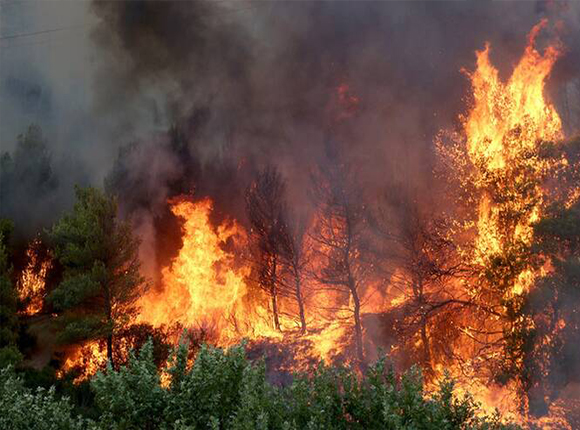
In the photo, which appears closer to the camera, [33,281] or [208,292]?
[208,292]

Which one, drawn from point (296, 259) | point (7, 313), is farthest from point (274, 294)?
point (7, 313)

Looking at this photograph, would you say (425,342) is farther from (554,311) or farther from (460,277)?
(554,311)

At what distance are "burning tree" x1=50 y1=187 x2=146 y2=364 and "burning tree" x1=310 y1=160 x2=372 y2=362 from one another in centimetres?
841

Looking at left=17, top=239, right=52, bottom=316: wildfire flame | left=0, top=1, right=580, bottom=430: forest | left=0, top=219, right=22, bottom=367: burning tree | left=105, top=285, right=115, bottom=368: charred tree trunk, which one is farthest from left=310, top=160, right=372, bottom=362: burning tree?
left=17, top=239, right=52, bottom=316: wildfire flame

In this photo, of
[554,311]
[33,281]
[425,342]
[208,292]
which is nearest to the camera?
[554,311]

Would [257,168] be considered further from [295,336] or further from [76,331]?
[76,331]

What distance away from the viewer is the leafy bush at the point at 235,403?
9344 millimetres

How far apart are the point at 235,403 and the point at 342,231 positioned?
12.2 meters

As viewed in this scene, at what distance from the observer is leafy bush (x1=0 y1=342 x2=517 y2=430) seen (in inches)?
368

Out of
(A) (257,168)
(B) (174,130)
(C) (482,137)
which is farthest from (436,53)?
(B) (174,130)

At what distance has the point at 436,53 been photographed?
26844mm

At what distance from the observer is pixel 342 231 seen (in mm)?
21344

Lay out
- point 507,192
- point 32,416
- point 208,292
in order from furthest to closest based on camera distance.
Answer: point 208,292 < point 507,192 < point 32,416

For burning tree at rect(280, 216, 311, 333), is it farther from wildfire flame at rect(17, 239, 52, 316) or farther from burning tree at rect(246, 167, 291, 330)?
wildfire flame at rect(17, 239, 52, 316)
